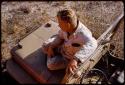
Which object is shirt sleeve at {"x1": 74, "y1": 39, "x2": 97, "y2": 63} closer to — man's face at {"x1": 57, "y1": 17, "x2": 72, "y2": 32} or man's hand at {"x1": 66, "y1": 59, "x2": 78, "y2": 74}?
man's hand at {"x1": 66, "y1": 59, "x2": 78, "y2": 74}

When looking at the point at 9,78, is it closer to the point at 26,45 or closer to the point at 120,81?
the point at 26,45

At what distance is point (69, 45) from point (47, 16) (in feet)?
5.32

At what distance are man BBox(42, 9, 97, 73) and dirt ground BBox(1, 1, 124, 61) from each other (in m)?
1.01

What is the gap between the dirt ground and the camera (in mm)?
4129

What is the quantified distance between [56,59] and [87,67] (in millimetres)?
359

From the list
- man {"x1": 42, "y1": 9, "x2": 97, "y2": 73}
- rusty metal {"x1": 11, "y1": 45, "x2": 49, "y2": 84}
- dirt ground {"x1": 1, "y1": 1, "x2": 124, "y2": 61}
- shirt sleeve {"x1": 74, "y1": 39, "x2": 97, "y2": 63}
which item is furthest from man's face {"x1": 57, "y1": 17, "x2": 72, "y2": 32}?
dirt ground {"x1": 1, "y1": 1, "x2": 124, "y2": 61}

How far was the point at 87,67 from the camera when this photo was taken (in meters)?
3.12

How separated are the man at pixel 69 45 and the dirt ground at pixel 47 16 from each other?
1010 mm

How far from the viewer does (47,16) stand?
14.8 feet

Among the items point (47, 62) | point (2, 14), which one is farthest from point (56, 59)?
point (2, 14)

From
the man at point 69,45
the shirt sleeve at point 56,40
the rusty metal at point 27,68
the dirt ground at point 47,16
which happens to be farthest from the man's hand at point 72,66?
the dirt ground at point 47,16

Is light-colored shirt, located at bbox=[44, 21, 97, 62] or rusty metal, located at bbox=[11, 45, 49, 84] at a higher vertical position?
light-colored shirt, located at bbox=[44, 21, 97, 62]

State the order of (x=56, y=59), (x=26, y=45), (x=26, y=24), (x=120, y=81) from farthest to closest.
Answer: (x=26, y=24)
(x=26, y=45)
(x=56, y=59)
(x=120, y=81)

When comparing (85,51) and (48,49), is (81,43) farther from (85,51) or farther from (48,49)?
(48,49)
